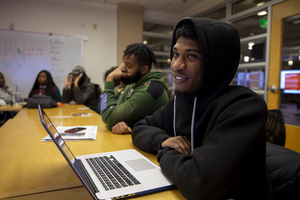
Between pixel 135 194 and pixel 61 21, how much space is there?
4.79 m

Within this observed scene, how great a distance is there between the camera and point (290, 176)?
734mm

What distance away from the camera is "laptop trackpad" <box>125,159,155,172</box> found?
0.76 metres

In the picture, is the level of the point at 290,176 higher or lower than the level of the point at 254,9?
lower

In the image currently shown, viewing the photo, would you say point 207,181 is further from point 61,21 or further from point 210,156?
point 61,21

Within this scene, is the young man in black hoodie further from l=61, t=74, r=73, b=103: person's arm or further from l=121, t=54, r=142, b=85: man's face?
l=61, t=74, r=73, b=103: person's arm

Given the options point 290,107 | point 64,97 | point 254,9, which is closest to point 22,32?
point 64,97

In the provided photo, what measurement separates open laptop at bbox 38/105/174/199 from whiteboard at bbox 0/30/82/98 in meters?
4.19

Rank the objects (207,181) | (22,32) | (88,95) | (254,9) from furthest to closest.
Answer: (22,32)
(254,9)
(88,95)
(207,181)

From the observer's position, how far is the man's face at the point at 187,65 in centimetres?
81

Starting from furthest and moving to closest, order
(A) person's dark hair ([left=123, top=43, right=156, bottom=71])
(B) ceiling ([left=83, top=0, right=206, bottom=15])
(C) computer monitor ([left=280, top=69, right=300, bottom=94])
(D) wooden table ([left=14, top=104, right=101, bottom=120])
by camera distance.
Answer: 1. (B) ceiling ([left=83, top=0, right=206, bottom=15])
2. (C) computer monitor ([left=280, top=69, right=300, bottom=94])
3. (D) wooden table ([left=14, top=104, right=101, bottom=120])
4. (A) person's dark hair ([left=123, top=43, right=156, bottom=71])

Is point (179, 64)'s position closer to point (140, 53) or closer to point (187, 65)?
point (187, 65)

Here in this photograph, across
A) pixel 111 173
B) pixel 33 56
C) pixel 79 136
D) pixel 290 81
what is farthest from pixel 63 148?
pixel 33 56

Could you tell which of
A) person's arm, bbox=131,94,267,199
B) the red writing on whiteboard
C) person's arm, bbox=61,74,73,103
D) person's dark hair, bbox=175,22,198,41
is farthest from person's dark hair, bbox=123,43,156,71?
the red writing on whiteboard

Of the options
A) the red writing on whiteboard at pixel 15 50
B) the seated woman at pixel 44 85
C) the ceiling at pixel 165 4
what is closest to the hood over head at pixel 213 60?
the seated woman at pixel 44 85
